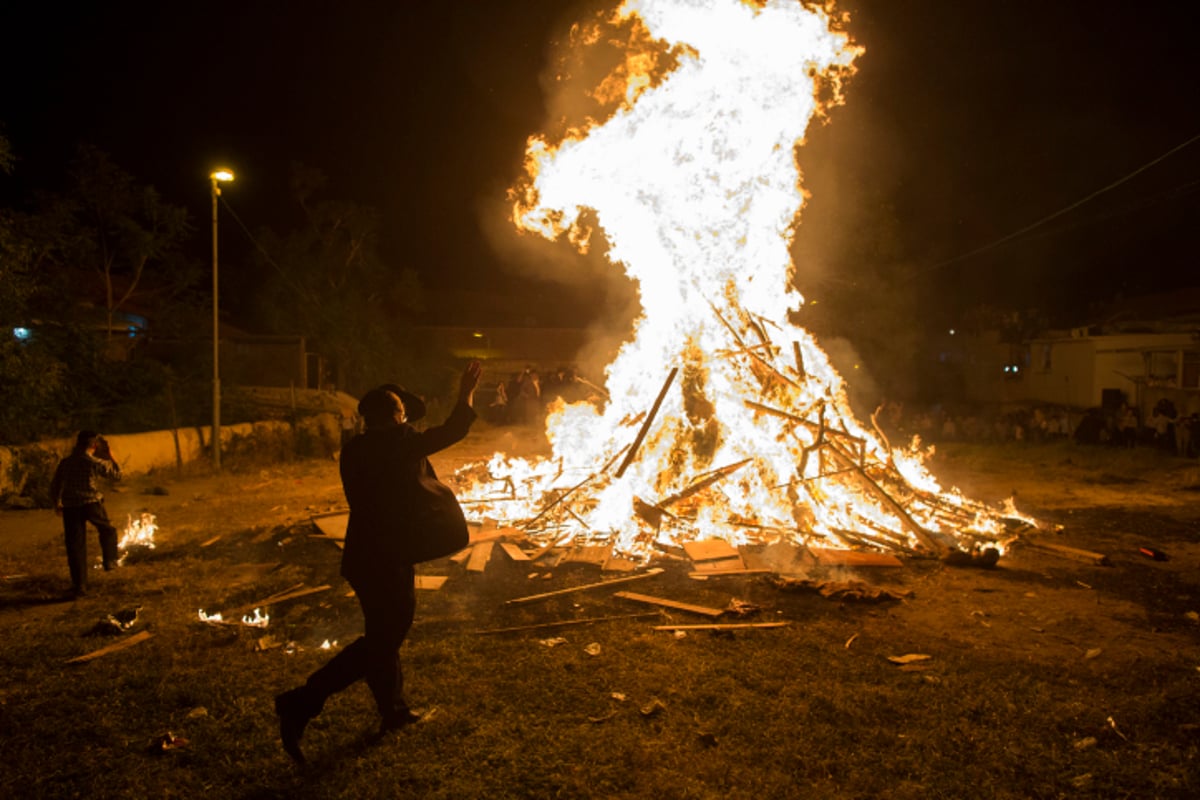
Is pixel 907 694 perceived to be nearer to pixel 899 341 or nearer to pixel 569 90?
pixel 569 90

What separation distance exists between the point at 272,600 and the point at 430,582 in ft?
4.91

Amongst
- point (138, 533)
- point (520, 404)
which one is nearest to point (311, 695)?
point (138, 533)

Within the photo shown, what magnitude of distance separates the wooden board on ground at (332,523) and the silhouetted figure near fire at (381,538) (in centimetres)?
554

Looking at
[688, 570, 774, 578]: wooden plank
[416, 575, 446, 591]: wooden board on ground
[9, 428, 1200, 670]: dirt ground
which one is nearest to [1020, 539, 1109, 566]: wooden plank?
[9, 428, 1200, 670]: dirt ground

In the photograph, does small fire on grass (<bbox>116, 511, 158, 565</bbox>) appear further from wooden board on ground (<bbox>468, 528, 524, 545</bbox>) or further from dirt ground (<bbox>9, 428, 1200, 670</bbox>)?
Result: wooden board on ground (<bbox>468, 528, 524, 545</bbox>)

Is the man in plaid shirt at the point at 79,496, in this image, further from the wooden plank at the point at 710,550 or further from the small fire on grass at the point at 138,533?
the wooden plank at the point at 710,550

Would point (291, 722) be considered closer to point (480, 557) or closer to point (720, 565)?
point (480, 557)

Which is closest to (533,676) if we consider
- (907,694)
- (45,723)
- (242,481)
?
(907,694)

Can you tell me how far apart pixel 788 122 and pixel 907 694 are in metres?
8.02

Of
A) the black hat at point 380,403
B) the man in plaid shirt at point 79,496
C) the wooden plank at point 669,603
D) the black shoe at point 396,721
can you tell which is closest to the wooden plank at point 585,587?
the wooden plank at point 669,603

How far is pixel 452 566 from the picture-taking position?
8.21 metres

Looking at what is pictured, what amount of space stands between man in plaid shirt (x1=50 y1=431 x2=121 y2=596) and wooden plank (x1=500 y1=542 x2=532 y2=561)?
13.4ft

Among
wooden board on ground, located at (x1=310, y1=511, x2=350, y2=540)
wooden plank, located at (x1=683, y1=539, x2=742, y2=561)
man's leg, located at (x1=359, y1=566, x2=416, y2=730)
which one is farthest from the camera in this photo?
wooden board on ground, located at (x1=310, y1=511, x2=350, y2=540)

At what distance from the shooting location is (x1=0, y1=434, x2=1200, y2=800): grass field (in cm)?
388
